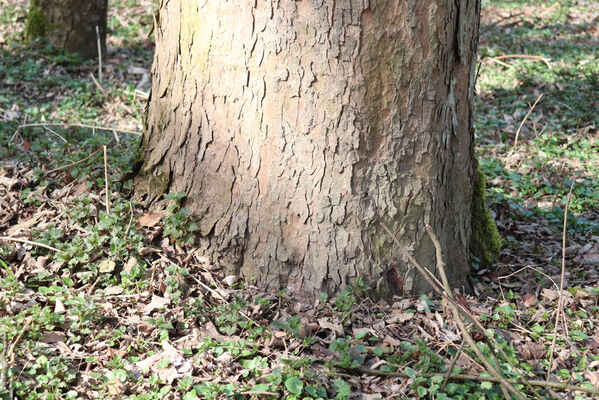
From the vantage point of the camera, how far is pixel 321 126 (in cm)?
295

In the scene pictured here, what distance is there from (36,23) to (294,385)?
267 inches

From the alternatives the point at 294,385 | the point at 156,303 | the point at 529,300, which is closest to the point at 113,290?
the point at 156,303

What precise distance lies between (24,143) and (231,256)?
2.27 meters

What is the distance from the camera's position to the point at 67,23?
7.54 metres

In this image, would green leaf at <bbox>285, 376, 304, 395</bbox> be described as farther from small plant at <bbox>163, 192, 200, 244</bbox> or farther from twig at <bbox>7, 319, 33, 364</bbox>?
twig at <bbox>7, 319, 33, 364</bbox>

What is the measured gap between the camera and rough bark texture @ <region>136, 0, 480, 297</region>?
9.41ft

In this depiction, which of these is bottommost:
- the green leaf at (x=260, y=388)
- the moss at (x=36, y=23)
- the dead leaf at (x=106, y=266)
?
the green leaf at (x=260, y=388)

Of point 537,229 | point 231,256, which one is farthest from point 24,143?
point 537,229

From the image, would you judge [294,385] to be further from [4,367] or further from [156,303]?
[4,367]

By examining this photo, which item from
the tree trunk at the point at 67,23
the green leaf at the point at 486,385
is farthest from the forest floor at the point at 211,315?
the tree trunk at the point at 67,23

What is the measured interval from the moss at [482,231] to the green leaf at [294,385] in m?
1.63

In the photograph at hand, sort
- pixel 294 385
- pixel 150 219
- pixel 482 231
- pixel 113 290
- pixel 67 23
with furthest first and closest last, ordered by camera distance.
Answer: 1. pixel 67 23
2. pixel 482 231
3. pixel 150 219
4. pixel 113 290
5. pixel 294 385

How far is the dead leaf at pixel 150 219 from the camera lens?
11.1ft

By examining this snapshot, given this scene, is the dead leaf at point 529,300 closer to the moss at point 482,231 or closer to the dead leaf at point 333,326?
the moss at point 482,231
